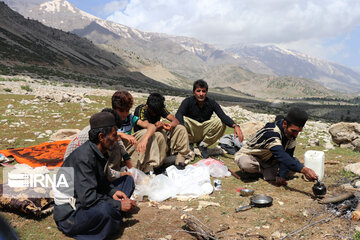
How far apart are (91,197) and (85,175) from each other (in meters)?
0.26

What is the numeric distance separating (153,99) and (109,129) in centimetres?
237

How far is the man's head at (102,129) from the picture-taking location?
10.3 ft

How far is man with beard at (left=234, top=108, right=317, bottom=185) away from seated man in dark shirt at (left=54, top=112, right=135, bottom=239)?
2.48 m

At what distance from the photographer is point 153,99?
18.0 feet

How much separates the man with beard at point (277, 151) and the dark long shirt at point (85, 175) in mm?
2752

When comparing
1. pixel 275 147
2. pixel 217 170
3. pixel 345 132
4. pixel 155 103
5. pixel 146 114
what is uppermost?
pixel 155 103

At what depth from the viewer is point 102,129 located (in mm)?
3154

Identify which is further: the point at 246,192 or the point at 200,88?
the point at 200,88

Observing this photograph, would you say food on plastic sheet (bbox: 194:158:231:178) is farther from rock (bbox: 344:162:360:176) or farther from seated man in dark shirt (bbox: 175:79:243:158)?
rock (bbox: 344:162:360:176)

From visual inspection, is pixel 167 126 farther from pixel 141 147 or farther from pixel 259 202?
pixel 259 202

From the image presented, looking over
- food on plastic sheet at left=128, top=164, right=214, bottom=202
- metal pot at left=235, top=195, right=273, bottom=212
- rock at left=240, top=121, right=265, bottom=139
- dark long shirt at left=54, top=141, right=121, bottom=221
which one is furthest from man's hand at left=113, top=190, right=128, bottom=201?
rock at left=240, top=121, right=265, bottom=139

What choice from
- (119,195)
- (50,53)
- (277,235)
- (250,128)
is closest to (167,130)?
(119,195)

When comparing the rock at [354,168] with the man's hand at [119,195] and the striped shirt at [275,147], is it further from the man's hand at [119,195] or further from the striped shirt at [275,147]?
the man's hand at [119,195]

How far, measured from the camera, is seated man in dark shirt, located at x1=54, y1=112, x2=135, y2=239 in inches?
119
